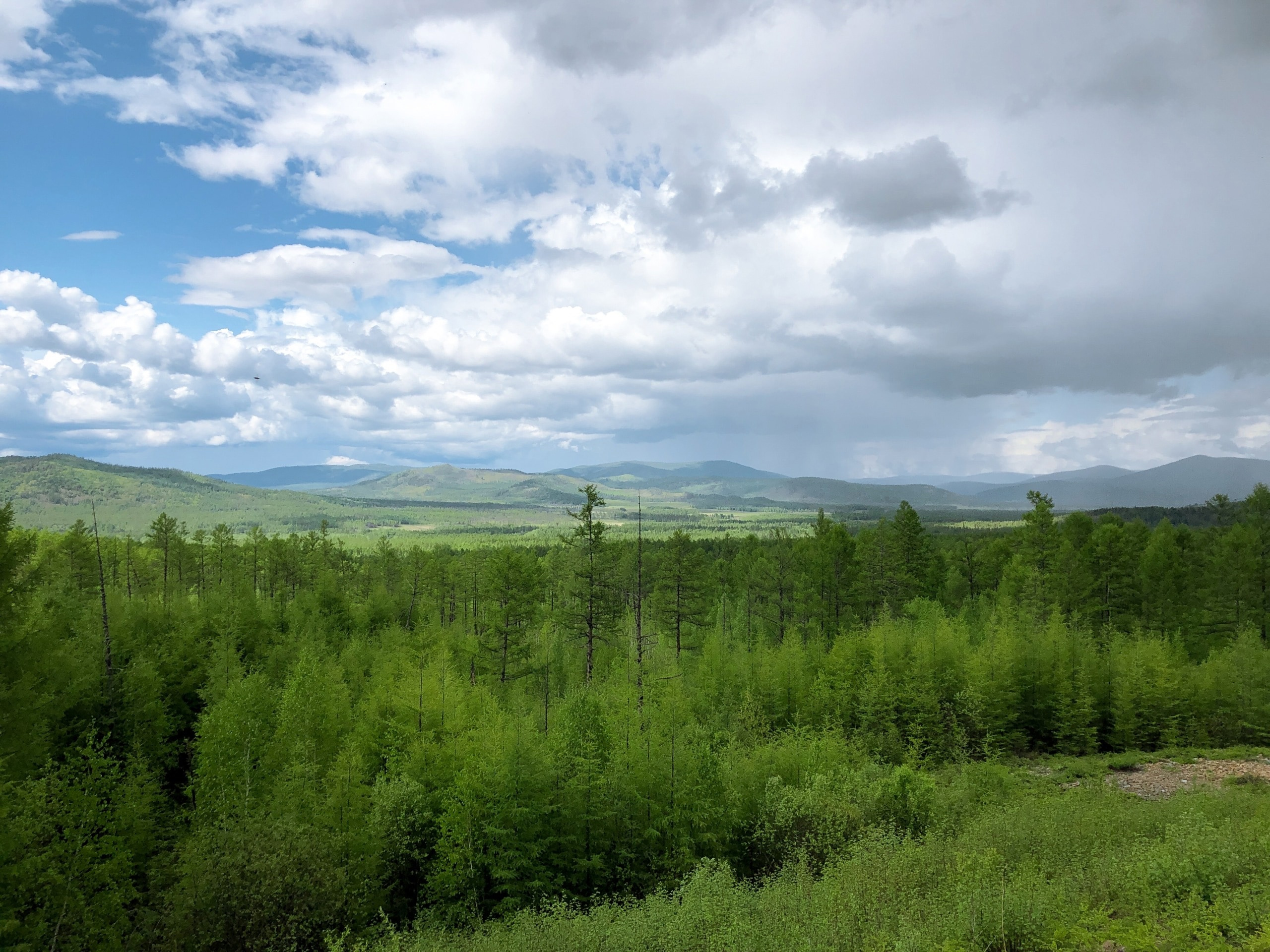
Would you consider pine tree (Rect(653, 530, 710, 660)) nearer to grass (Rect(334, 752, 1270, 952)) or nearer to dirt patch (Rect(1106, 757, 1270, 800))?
A: grass (Rect(334, 752, 1270, 952))

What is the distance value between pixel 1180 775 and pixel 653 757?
96.4 feet

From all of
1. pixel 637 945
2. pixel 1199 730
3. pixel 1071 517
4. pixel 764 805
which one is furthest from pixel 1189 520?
pixel 637 945

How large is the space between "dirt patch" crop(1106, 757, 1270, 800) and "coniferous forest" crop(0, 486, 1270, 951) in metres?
1.41

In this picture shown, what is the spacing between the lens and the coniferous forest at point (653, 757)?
17.2 metres

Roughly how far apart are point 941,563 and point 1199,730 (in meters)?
29.4

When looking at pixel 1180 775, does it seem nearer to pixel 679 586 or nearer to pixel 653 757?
pixel 653 757

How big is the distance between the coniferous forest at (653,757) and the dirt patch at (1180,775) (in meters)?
1.41

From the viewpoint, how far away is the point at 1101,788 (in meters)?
27.4

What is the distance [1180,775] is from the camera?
Answer: 33312 mm

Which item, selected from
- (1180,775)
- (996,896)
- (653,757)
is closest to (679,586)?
(653,757)

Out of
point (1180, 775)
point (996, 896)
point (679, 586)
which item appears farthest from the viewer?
point (679, 586)

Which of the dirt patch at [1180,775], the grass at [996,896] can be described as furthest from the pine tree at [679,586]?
the dirt patch at [1180,775]

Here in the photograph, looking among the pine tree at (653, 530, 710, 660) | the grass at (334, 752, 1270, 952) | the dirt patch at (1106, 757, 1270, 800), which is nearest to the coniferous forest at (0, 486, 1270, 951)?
the grass at (334, 752, 1270, 952)

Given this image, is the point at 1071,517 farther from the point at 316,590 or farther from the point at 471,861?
the point at 316,590
